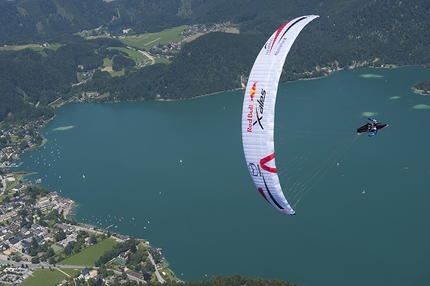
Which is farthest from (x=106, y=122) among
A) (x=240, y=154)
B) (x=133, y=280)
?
(x=133, y=280)

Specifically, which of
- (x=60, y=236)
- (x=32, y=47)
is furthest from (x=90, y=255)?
(x=32, y=47)

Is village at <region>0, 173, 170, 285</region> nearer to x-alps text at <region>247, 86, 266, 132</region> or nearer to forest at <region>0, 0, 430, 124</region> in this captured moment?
x-alps text at <region>247, 86, 266, 132</region>

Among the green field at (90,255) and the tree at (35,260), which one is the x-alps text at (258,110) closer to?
the green field at (90,255)

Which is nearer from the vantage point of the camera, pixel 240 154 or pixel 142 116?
pixel 240 154

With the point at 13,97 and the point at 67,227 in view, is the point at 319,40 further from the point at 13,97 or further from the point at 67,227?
the point at 67,227

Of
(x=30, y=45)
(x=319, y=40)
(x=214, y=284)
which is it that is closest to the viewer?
(x=214, y=284)

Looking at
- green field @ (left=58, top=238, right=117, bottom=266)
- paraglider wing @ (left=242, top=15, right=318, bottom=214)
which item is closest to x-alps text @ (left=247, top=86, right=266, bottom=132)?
paraglider wing @ (left=242, top=15, right=318, bottom=214)
